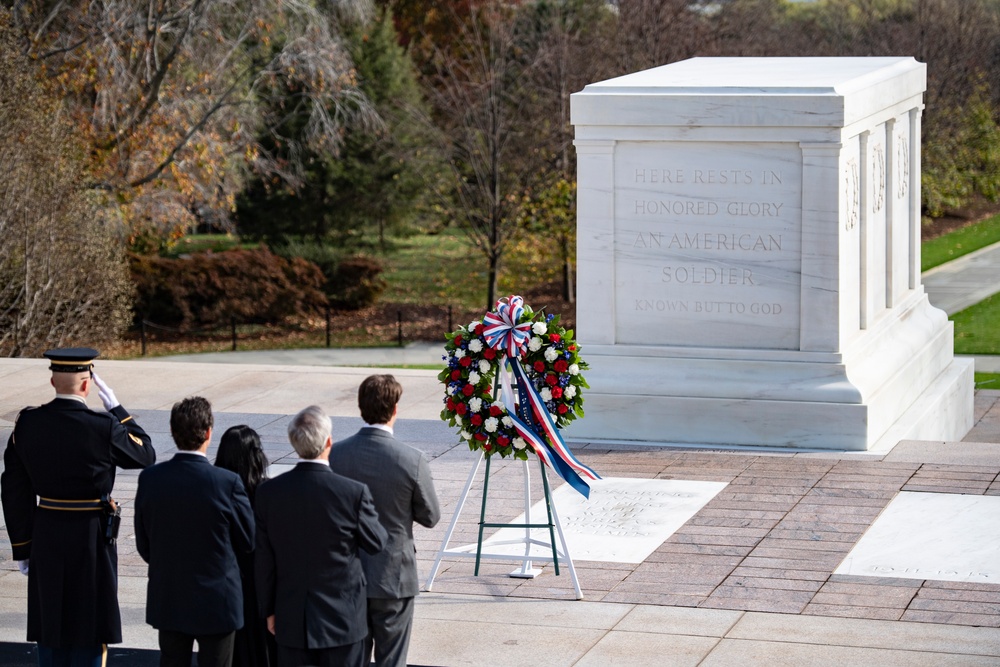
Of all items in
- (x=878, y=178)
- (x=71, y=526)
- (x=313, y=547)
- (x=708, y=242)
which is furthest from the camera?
(x=878, y=178)

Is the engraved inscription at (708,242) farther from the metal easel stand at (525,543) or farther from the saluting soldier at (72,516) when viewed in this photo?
the saluting soldier at (72,516)

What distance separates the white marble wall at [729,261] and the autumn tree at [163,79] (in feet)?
42.0

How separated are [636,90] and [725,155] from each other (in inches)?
34.7

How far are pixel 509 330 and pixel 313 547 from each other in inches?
98.4

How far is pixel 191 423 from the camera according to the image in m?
5.67

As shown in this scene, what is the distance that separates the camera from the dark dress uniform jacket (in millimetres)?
6219

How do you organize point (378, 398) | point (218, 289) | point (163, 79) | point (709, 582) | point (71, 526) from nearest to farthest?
point (378, 398)
point (71, 526)
point (709, 582)
point (163, 79)
point (218, 289)

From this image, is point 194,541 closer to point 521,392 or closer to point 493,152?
point 521,392

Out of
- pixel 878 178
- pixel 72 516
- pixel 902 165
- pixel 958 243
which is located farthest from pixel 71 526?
pixel 958 243

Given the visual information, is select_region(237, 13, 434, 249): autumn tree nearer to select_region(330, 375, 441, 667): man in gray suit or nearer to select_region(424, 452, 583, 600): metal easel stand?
select_region(424, 452, 583, 600): metal easel stand

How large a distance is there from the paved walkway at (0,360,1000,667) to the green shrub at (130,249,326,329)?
15.9m

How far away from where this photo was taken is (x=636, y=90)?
11.6m

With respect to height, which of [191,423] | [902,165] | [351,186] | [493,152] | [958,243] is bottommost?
[958,243]

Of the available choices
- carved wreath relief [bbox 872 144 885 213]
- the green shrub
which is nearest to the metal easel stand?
carved wreath relief [bbox 872 144 885 213]
